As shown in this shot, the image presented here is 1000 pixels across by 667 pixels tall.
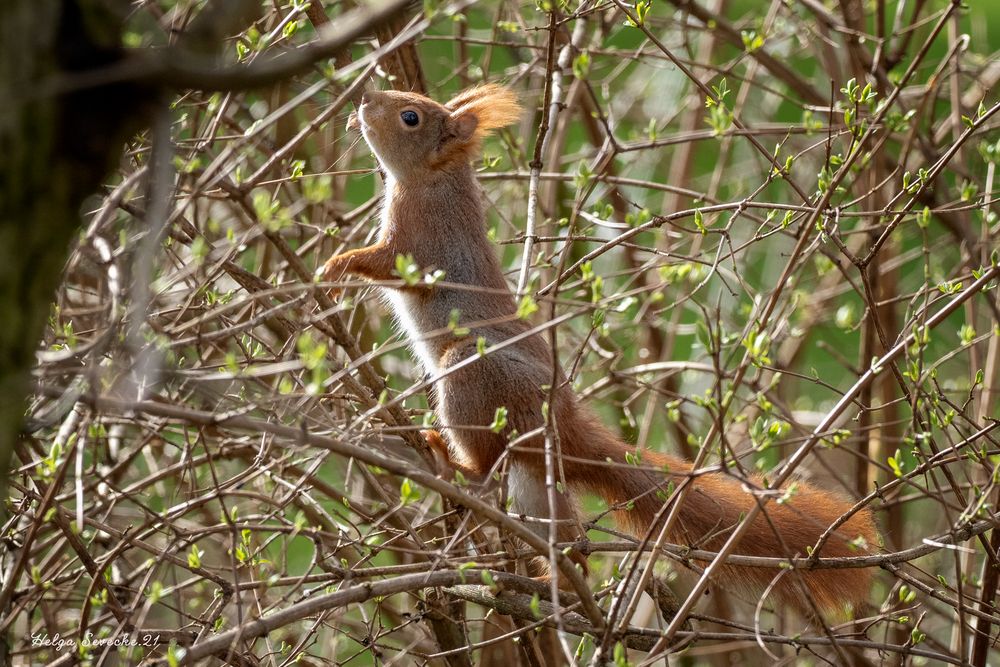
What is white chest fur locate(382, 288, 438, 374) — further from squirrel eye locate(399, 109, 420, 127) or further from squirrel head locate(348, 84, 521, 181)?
squirrel eye locate(399, 109, 420, 127)

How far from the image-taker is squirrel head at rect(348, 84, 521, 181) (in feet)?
12.8

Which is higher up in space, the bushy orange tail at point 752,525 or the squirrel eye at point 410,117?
the squirrel eye at point 410,117

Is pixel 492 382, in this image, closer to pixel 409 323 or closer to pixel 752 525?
pixel 409 323

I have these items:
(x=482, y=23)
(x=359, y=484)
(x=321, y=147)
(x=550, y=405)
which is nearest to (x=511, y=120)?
(x=321, y=147)

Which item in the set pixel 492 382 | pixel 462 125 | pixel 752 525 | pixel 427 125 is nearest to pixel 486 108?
pixel 462 125

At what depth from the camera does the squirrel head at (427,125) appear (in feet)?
12.8

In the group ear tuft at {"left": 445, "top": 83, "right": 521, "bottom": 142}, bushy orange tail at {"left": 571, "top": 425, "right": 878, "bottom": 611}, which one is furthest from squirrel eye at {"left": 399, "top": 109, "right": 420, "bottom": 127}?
bushy orange tail at {"left": 571, "top": 425, "right": 878, "bottom": 611}

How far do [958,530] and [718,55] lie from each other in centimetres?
454

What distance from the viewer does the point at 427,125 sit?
13.3ft

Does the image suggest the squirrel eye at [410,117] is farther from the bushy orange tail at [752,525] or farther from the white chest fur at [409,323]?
the bushy orange tail at [752,525]

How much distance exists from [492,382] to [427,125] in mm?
1173

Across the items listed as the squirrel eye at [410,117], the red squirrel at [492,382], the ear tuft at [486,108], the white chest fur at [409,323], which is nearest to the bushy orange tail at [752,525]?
the red squirrel at [492,382]

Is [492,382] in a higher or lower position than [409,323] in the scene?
lower

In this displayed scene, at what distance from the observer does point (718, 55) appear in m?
6.34
